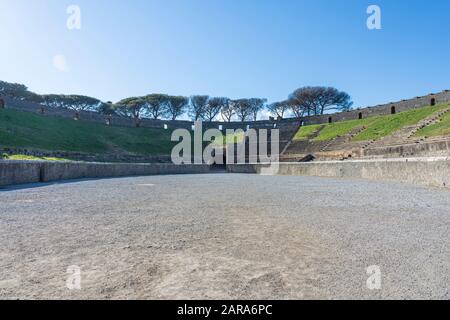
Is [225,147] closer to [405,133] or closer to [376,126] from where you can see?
[376,126]

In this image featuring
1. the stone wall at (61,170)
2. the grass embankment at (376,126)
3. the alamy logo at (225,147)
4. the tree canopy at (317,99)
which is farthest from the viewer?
the tree canopy at (317,99)

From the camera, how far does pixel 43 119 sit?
38.1 meters

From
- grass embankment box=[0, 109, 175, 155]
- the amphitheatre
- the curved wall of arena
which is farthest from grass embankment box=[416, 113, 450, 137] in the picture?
grass embankment box=[0, 109, 175, 155]

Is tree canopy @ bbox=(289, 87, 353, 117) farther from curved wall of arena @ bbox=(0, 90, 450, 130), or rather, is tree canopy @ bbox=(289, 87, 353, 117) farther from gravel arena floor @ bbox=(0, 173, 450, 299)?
gravel arena floor @ bbox=(0, 173, 450, 299)

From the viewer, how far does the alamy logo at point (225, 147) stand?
3853 centimetres

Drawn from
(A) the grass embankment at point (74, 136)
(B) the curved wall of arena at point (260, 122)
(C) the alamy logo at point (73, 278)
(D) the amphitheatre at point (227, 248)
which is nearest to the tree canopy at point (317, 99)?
(B) the curved wall of arena at point (260, 122)

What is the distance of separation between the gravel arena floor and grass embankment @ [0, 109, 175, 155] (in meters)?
23.9

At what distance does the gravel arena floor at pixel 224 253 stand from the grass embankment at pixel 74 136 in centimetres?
2394

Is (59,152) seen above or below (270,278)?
above

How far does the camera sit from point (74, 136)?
36406 millimetres

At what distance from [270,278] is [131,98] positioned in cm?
6869

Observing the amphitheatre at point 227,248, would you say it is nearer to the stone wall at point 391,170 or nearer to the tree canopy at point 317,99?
the stone wall at point 391,170
